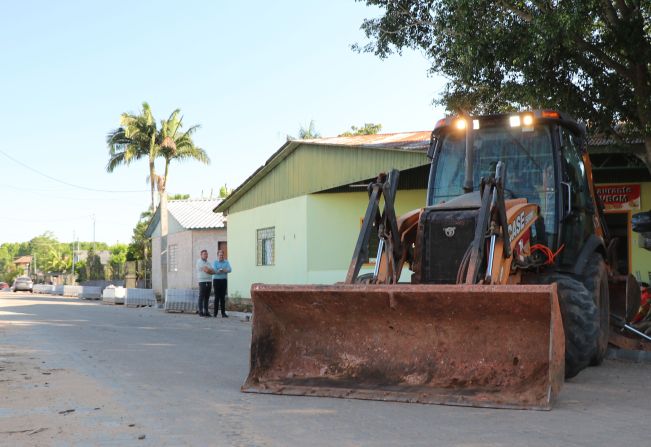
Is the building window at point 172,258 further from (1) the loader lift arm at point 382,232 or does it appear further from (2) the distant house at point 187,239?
(1) the loader lift arm at point 382,232

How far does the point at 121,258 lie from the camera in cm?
6762

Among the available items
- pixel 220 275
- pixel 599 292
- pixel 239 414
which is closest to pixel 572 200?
pixel 599 292

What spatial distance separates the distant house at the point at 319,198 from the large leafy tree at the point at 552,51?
322 centimetres

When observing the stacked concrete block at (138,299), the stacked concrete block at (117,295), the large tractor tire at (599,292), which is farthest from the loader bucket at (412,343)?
the stacked concrete block at (117,295)

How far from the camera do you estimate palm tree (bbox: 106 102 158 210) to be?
4684 cm

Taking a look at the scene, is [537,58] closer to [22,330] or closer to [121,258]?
[22,330]

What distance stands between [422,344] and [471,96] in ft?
33.5

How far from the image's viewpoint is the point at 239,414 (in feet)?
19.6

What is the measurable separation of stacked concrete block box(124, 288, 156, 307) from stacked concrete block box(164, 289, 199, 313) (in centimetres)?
665

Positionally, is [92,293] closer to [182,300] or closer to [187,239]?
[187,239]

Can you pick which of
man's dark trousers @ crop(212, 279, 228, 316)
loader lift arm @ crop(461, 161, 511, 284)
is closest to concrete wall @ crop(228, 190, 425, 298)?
man's dark trousers @ crop(212, 279, 228, 316)

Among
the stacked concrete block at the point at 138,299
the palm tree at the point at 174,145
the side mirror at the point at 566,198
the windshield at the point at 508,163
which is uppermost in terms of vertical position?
the palm tree at the point at 174,145

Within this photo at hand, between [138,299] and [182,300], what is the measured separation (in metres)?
7.53

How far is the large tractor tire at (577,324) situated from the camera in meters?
7.20
